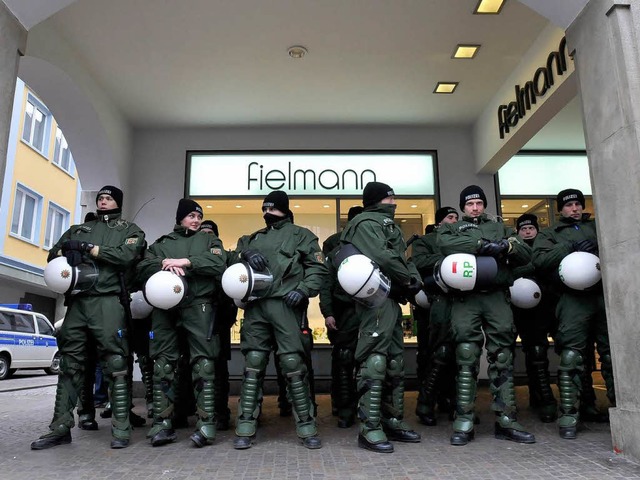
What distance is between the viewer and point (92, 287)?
436 cm

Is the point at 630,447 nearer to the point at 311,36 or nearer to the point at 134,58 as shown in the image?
the point at 311,36

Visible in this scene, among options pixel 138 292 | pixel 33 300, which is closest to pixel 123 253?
pixel 138 292

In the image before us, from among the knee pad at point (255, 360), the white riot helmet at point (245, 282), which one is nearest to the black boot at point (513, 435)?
the knee pad at point (255, 360)

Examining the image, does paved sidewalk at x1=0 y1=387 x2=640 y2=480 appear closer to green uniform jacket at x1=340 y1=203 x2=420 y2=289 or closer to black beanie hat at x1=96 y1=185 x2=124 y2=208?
green uniform jacket at x1=340 y1=203 x2=420 y2=289

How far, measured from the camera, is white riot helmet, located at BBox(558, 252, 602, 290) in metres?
4.29

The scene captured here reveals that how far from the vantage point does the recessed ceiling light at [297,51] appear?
6727 mm

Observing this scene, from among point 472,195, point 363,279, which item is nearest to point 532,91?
point 472,195

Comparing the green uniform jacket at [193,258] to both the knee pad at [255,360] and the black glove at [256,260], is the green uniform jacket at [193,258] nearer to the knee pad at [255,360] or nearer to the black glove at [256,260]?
the black glove at [256,260]

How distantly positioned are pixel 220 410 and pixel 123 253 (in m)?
1.77

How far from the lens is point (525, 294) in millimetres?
5133

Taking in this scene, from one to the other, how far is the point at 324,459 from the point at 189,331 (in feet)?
4.88

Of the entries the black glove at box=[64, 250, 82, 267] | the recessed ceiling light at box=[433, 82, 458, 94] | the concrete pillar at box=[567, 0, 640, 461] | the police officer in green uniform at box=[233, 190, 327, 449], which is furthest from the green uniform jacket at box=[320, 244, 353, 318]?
the recessed ceiling light at box=[433, 82, 458, 94]

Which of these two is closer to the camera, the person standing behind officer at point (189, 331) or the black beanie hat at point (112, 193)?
the person standing behind officer at point (189, 331)

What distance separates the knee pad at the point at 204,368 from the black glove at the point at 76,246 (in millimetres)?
1275
